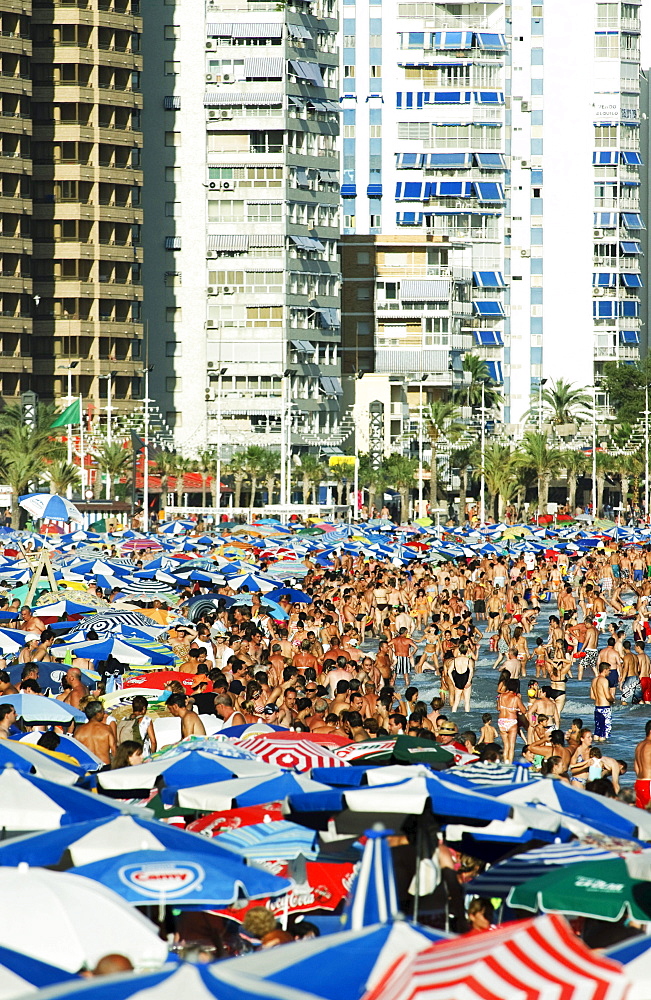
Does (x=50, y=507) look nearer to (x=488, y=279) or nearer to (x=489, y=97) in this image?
(x=488, y=279)

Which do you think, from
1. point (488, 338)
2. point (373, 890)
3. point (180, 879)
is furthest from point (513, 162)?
point (373, 890)

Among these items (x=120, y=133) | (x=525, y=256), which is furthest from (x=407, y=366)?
(x=120, y=133)

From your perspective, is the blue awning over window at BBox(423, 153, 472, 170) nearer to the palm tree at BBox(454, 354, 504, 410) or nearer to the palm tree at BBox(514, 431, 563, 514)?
the palm tree at BBox(454, 354, 504, 410)

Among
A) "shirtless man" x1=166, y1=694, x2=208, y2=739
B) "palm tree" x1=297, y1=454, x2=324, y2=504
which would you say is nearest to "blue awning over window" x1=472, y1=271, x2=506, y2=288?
"palm tree" x1=297, y1=454, x2=324, y2=504

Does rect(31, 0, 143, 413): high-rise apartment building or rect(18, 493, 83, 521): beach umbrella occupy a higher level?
rect(31, 0, 143, 413): high-rise apartment building

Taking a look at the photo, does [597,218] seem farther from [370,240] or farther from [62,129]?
[62,129]

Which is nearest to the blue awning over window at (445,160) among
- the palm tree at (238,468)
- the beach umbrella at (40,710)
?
the palm tree at (238,468)

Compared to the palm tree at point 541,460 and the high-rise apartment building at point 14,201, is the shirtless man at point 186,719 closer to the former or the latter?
the high-rise apartment building at point 14,201
